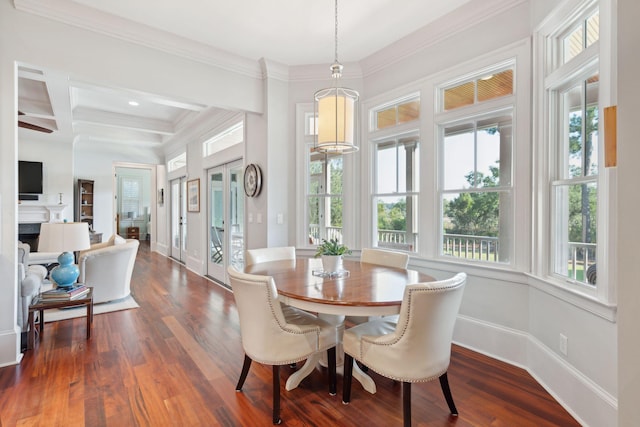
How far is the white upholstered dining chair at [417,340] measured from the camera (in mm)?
1594

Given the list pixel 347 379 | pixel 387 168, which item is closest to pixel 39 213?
pixel 387 168

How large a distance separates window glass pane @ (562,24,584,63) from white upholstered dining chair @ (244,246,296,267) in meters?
2.66

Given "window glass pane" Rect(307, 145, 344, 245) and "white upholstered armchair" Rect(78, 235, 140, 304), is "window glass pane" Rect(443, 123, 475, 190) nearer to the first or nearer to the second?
"window glass pane" Rect(307, 145, 344, 245)

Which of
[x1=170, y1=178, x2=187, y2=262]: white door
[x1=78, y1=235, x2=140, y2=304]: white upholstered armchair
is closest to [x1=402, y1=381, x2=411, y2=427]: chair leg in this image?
[x1=78, y1=235, x2=140, y2=304]: white upholstered armchair

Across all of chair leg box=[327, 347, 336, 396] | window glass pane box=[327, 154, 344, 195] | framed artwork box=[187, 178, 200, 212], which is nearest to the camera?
chair leg box=[327, 347, 336, 396]

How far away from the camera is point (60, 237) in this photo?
279 cm

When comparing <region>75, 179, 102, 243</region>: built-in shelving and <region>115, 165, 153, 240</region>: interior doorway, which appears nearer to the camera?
<region>75, 179, 102, 243</region>: built-in shelving

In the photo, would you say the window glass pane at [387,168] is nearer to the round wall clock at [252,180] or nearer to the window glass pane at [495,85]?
the window glass pane at [495,85]

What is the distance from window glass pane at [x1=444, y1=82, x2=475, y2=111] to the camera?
2.87 meters

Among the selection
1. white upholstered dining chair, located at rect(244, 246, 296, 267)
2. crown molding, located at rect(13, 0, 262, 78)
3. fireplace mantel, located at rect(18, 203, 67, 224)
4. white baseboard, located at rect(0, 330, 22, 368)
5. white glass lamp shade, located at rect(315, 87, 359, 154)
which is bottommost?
white baseboard, located at rect(0, 330, 22, 368)

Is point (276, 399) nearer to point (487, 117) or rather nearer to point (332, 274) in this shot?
point (332, 274)

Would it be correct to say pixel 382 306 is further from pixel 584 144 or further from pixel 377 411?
pixel 584 144

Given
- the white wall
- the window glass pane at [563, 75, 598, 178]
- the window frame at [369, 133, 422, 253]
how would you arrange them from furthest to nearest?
the window frame at [369, 133, 422, 253] < the window glass pane at [563, 75, 598, 178] < the white wall

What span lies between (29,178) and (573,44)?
27.2 ft
